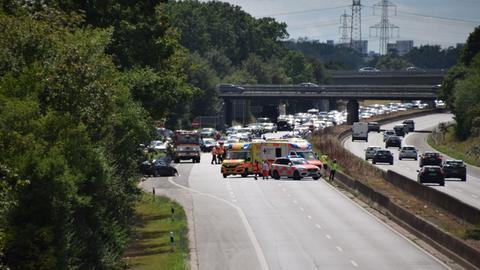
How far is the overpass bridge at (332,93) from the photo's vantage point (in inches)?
6471

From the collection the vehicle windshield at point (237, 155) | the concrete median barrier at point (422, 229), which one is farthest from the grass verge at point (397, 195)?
the vehicle windshield at point (237, 155)

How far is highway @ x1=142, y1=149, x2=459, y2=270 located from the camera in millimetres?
39375

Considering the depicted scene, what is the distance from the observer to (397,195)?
62406 mm

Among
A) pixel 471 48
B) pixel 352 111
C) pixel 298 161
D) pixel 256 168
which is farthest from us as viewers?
pixel 352 111

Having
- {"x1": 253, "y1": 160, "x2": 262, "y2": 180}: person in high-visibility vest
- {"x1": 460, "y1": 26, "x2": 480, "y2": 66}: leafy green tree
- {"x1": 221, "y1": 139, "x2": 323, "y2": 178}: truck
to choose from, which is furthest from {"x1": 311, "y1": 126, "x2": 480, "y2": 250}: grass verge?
{"x1": 460, "y1": 26, "x2": 480, "y2": 66}: leafy green tree

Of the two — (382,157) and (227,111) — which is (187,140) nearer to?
(382,157)

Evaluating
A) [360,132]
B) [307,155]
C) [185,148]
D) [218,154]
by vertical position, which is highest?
[307,155]

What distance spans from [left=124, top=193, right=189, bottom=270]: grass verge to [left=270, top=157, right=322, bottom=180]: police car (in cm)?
1493

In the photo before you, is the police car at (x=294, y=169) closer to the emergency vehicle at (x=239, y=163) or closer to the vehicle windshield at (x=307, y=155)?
the emergency vehicle at (x=239, y=163)

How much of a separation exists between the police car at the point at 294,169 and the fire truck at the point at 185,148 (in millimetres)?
22334

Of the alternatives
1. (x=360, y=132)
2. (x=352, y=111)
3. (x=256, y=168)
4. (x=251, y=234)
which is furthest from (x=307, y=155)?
(x=352, y=111)

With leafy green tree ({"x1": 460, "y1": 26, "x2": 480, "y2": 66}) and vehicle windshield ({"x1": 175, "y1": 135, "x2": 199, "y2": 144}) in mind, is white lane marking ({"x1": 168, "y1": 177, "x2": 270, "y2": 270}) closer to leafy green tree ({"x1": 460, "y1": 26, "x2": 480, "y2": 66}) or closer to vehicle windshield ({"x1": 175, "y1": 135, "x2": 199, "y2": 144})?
vehicle windshield ({"x1": 175, "y1": 135, "x2": 199, "y2": 144})

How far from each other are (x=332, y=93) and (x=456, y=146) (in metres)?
48.5

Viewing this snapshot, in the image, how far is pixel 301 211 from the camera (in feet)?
183
